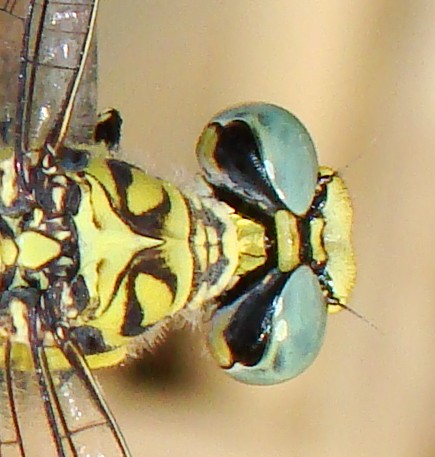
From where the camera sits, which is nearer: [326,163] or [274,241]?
[274,241]

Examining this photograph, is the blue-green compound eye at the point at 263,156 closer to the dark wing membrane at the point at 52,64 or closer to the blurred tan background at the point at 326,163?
the dark wing membrane at the point at 52,64

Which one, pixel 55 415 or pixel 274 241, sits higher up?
pixel 274 241

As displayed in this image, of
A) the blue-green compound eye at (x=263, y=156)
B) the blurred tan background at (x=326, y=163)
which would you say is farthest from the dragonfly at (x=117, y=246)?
the blurred tan background at (x=326, y=163)

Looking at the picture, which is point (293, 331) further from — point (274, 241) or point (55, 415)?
point (55, 415)

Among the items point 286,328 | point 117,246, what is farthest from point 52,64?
point 286,328

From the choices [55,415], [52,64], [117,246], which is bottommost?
[55,415]

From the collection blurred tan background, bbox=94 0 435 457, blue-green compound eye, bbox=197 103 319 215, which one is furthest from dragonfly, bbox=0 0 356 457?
blurred tan background, bbox=94 0 435 457

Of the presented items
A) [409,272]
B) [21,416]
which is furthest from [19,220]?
[409,272]
